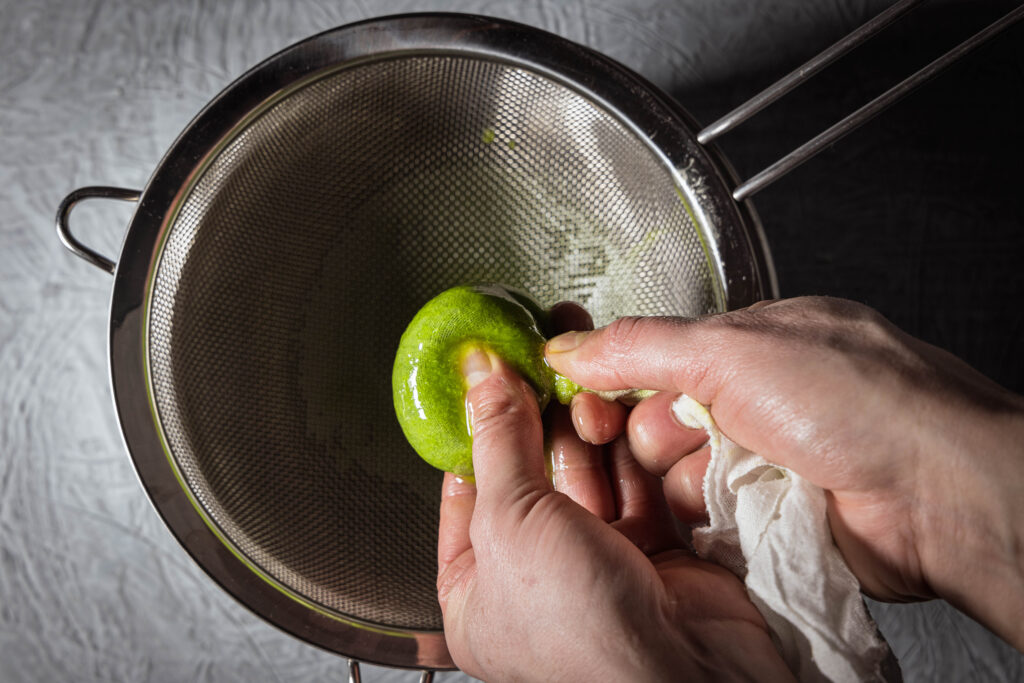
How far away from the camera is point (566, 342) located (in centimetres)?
80

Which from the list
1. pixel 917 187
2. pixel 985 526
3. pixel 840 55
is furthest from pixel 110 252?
pixel 917 187

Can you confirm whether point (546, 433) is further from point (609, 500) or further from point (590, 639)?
point (590, 639)

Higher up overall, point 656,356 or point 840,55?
point 840,55

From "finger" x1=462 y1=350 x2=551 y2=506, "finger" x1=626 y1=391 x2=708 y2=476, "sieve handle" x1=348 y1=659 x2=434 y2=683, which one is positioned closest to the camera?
"finger" x1=462 y1=350 x2=551 y2=506

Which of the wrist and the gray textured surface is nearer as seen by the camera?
the wrist

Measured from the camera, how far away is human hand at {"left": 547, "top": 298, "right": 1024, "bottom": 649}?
589mm

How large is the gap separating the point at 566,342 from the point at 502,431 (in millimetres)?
145

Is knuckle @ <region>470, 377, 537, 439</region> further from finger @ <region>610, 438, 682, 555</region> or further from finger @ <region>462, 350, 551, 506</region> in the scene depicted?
finger @ <region>610, 438, 682, 555</region>

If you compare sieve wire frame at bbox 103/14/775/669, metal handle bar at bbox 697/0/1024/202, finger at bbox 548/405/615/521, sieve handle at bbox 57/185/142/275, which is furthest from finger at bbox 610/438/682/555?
sieve handle at bbox 57/185/142/275

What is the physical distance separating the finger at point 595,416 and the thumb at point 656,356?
6 centimetres

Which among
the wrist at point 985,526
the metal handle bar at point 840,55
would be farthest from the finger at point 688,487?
the metal handle bar at point 840,55

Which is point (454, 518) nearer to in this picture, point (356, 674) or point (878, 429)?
point (356, 674)

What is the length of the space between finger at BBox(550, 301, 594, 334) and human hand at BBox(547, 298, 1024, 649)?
0.29 meters

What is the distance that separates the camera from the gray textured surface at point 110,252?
1188 millimetres
